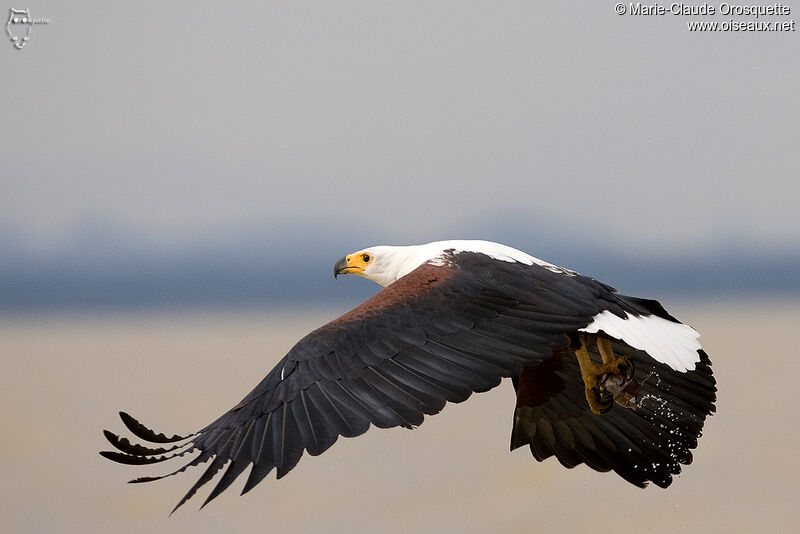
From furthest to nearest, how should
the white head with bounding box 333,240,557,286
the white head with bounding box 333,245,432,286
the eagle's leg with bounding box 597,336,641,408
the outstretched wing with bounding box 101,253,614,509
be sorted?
1. the white head with bounding box 333,245,432,286
2. the eagle's leg with bounding box 597,336,641,408
3. the white head with bounding box 333,240,557,286
4. the outstretched wing with bounding box 101,253,614,509

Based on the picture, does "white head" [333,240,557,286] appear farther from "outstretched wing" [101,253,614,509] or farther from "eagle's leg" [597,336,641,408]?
"eagle's leg" [597,336,641,408]

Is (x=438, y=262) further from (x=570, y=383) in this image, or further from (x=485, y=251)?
(x=570, y=383)

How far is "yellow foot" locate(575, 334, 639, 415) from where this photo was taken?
460 cm

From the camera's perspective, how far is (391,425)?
3.46 meters

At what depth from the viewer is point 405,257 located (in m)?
4.86

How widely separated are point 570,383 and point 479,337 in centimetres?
117

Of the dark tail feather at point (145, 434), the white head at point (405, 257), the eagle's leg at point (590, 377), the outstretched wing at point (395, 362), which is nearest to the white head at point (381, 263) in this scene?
the white head at point (405, 257)

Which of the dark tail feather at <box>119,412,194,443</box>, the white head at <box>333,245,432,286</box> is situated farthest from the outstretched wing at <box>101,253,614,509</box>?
the white head at <box>333,245,432,286</box>

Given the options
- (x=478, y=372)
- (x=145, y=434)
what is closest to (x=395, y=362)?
(x=478, y=372)

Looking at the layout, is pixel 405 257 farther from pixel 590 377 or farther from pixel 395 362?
pixel 395 362

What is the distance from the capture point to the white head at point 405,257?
4469 mm

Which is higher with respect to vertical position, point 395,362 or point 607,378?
point 395,362

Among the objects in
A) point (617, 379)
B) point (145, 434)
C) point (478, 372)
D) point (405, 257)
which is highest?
point (405, 257)

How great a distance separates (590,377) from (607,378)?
0.07 metres
